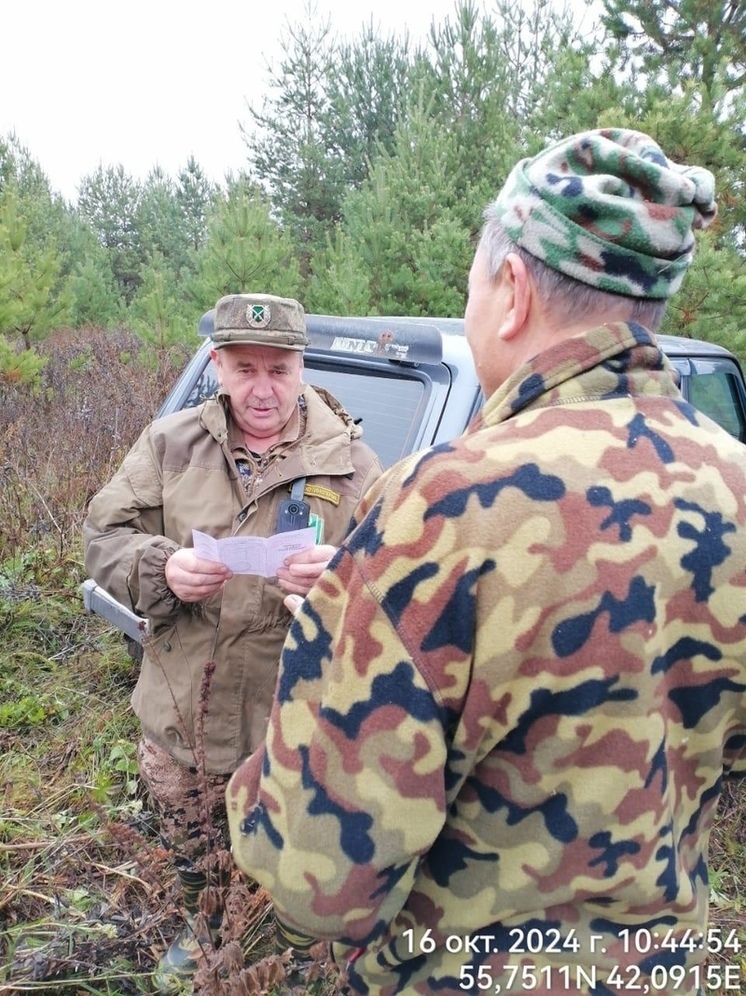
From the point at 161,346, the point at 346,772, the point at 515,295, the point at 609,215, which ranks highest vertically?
the point at 609,215

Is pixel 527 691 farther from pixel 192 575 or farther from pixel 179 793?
pixel 179 793

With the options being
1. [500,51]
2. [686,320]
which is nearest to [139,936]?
[686,320]

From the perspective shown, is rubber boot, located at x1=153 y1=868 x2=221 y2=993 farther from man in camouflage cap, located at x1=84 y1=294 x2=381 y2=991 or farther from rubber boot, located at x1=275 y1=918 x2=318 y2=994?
rubber boot, located at x1=275 y1=918 x2=318 y2=994

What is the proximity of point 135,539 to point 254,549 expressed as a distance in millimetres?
491

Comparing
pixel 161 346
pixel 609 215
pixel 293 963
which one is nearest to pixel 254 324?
pixel 609 215

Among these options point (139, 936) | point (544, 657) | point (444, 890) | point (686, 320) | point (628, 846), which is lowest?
point (139, 936)

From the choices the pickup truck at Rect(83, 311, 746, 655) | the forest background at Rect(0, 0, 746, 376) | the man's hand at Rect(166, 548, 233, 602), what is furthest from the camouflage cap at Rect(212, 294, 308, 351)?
the forest background at Rect(0, 0, 746, 376)

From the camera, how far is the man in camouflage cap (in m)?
2.08

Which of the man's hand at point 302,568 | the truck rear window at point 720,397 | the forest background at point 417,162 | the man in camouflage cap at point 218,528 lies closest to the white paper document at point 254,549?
the man's hand at point 302,568

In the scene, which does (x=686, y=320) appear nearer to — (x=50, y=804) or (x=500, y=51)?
(x=50, y=804)

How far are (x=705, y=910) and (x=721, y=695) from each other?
0.44 metres

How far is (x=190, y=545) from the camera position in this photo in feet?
7.09

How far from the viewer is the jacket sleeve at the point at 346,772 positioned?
944mm

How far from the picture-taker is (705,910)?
1218 mm
